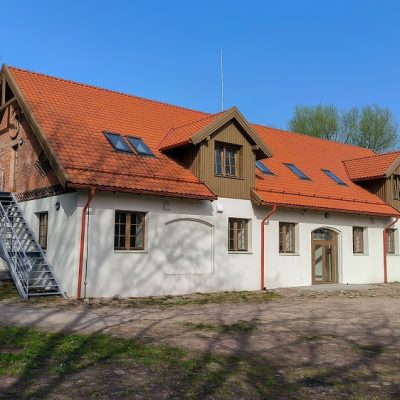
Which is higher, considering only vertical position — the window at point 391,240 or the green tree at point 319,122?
the green tree at point 319,122

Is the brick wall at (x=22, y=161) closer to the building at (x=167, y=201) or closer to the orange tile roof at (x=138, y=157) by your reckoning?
the building at (x=167, y=201)

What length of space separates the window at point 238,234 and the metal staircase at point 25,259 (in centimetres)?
644

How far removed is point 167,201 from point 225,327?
22.3 ft

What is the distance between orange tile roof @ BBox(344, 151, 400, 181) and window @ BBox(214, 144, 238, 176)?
8.83 meters

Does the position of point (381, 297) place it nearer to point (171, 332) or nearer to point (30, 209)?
point (171, 332)

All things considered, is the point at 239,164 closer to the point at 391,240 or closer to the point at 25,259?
the point at 25,259

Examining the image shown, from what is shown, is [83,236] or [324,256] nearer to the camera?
[83,236]

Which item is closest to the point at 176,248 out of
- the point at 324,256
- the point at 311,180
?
the point at 324,256

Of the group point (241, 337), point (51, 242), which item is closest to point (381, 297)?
point (241, 337)

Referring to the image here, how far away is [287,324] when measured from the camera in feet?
34.2

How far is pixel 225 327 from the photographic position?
9836 millimetres

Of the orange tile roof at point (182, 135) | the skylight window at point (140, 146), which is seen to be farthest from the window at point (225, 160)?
the skylight window at point (140, 146)

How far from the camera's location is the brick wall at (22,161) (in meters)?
A: 16.1

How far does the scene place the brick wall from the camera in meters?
16.1
